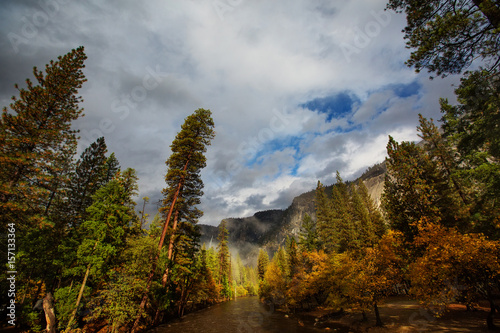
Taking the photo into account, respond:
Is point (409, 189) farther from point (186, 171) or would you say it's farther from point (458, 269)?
point (186, 171)

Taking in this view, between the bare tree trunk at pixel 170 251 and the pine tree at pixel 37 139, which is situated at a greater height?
the pine tree at pixel 37 139

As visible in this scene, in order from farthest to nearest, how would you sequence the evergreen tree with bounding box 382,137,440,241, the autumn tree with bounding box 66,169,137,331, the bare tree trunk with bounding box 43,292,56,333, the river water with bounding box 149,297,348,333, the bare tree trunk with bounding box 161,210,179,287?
1. the river water with bounding box 149,297,348,333
2. the evergreen tree with bounding box 382,137,440,241
3. the bare tree trunk with bounding box 161,210,179,287
4. the autumn tree with bounding box 66,169,137,331
5. the bare tree trunk with bounding box 43,292,56,333

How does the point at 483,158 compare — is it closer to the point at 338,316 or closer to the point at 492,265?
the point at 492,265

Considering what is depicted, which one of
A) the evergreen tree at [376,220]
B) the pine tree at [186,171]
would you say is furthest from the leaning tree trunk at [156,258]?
the evergreen tree at [376,220]

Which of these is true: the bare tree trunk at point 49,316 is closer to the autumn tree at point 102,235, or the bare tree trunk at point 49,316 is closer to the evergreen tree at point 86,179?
the autumn tree at point 102,235

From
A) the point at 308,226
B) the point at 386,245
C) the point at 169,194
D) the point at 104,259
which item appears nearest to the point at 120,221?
the point at 104,259

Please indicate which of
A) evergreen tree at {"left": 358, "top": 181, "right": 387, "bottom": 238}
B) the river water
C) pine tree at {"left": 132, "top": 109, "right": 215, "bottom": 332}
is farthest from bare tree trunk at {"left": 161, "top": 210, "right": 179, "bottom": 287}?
evergreen tree at {"left": 358, "top": 181, "right": 387, "bottom": 238}

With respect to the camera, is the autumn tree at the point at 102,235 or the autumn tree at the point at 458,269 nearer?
the autumn tree at the point at 458,269

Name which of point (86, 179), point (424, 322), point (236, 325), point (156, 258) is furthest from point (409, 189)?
point (86, 179)

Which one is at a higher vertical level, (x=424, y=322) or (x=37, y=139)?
(x=37, y=139)

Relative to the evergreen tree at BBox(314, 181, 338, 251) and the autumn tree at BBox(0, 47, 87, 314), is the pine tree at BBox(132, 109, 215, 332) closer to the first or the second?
the autumn tree at BBox(0, 47, 87, 314)

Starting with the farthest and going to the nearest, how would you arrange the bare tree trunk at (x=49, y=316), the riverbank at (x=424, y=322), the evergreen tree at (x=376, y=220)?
the evergreen tree at (x=376, y=220) < the riverbank at (x=424, y=322) < the bare tree trunk at (x=49, y=316)

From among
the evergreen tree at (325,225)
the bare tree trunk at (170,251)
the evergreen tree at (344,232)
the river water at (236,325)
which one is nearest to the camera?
the bare tree trunk at (170,251)

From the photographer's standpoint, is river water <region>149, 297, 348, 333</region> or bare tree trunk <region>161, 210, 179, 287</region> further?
river water <region>149, 297, 348, 333</region>
